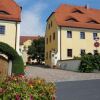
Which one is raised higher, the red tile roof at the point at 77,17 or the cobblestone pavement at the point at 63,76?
the red tile roof at the point at 77,17

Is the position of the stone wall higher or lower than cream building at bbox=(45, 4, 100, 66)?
lower

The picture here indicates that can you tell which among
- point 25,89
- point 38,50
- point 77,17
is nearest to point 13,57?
point 25,89

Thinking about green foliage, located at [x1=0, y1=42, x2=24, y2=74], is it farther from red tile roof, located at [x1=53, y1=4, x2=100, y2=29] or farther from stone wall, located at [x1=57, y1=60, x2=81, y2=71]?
red tile roof, located at [x1=53, y1=4, x2=100, y2=29]

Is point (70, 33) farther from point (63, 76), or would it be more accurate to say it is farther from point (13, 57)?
point (13, 57)

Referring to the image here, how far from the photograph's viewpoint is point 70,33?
4491 cm

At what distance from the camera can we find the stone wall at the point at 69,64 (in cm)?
3400

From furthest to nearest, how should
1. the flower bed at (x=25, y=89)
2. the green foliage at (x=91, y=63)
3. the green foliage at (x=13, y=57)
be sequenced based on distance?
the green foliage at (x=91, y=63)
the green foliage at (x=13, y=57)
the flower bed at (x=25, y=89)

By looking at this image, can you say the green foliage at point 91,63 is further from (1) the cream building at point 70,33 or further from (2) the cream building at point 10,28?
(1) the cream building at point 70,33

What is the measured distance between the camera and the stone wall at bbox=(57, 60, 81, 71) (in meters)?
34.0

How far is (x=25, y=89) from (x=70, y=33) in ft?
128

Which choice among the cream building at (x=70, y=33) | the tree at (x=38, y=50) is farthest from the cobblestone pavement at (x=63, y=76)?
the tree at (x=38, y=50)

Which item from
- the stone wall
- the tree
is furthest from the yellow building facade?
the tree

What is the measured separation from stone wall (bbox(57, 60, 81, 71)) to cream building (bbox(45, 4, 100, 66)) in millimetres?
2299

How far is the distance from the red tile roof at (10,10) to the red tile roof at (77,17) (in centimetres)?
754
